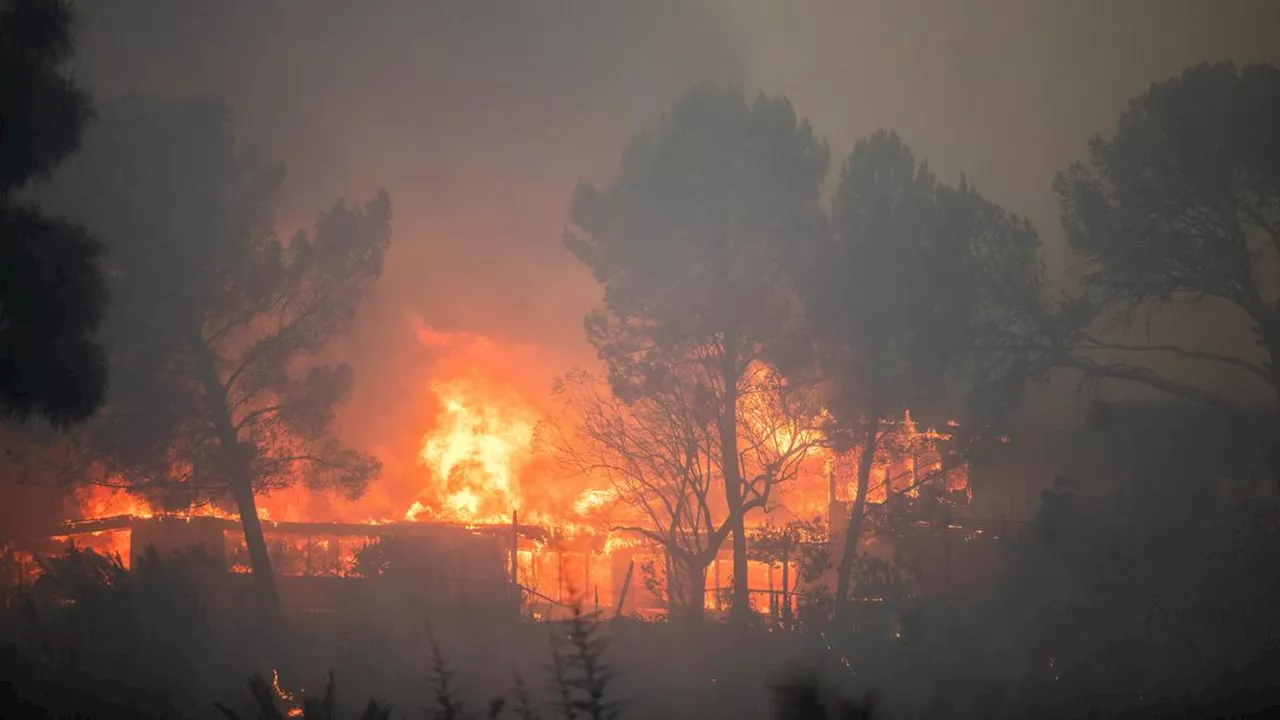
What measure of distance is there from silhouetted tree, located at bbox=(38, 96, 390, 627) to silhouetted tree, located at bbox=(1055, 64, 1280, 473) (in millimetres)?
21176

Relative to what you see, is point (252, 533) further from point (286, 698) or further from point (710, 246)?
point (710, 246)

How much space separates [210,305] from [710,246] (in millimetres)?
14577

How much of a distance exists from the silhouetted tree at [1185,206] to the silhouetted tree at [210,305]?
21.2 m

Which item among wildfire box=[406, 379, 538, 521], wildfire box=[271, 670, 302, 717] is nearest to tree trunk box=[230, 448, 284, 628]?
wildfire box=[271, 670, 302, 717]

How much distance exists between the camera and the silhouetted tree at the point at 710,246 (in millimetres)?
26734

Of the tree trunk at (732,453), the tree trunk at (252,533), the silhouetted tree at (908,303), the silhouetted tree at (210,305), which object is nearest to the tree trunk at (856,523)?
the silhouetted tree at (908,303)

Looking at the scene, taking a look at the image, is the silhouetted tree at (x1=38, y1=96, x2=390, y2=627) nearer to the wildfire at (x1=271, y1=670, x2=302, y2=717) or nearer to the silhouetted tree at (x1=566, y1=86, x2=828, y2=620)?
the wildfire at (x1=271, y1=670, x2=302, y2=717)

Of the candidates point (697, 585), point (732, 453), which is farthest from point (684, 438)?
point (697, 585)

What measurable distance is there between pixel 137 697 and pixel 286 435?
1354 cm

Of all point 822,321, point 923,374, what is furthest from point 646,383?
point 923,374

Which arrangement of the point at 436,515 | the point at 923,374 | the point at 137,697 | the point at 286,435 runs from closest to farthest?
the point at 137,697 → the point at 923,374 → the point at 286,435 → the point at 436,515

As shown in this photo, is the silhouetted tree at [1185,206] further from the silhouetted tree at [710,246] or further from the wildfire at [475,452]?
the wildfire at [475,452]

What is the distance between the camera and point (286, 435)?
30.7 m

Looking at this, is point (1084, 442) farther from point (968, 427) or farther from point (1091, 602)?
point (1091, 602)
